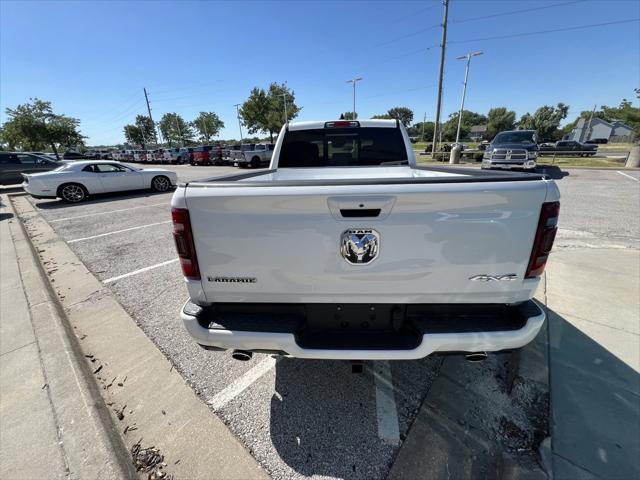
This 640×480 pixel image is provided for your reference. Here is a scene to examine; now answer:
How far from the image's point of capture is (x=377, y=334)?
189cm

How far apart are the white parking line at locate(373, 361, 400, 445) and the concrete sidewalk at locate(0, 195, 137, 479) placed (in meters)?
1.66

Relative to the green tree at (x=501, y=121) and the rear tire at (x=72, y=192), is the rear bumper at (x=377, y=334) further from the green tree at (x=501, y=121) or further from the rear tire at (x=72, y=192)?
the green tree at (x=501, y=121)

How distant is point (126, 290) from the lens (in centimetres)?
416

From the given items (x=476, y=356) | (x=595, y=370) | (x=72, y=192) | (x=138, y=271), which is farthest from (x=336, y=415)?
(x=72, y=192)

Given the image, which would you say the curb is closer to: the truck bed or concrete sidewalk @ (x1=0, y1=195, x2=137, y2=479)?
concrete sidewalk @ (x1=0, y1=195, x2=137, y2=479)

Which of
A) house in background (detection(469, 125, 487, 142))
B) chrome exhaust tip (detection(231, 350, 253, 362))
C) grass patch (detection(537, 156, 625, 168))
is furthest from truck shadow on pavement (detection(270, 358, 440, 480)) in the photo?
house in background (detection(469, 125, 487, 142))

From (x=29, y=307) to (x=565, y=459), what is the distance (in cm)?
551

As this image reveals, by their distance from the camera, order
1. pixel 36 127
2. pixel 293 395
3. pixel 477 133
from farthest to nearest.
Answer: pixel 477 133
pixel 36 127
pixel 293 395

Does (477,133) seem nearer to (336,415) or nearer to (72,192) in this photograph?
(72,192)

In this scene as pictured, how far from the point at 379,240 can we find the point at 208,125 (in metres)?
99.7

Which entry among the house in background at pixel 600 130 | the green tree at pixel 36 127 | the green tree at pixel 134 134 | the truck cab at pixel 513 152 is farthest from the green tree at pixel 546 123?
the green tree at pixel 134 134

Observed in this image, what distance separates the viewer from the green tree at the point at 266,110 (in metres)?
46.2

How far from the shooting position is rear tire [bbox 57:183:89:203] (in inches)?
412

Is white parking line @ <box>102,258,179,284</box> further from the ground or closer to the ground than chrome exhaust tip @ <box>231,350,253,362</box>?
closer to the ground
